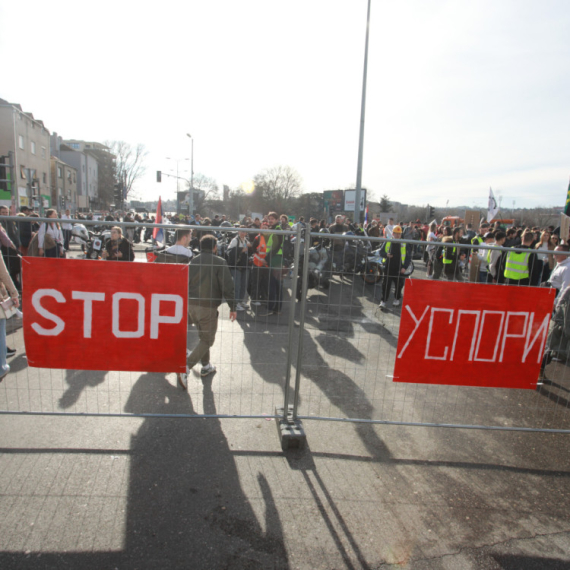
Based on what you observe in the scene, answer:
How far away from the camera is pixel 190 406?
167 inches

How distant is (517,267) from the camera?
5746 mm

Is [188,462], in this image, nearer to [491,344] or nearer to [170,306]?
[170,306]

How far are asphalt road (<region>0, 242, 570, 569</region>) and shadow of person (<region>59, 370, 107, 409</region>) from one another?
2 cm

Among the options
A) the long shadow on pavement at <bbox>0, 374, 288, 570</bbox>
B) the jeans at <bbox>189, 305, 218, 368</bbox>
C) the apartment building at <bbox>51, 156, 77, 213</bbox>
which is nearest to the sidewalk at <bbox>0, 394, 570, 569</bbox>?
the long shadow on pavement at <bbox>0, 374, 288, 570</bbox>

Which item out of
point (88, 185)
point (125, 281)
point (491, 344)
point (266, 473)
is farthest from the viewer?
point (88, 185)

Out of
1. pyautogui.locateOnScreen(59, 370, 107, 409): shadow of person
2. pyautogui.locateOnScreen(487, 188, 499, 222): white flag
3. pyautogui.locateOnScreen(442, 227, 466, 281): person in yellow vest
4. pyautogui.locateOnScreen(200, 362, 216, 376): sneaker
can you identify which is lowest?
pyautogui.locateOnScreen(59, 370, 107, 409): shadow of person

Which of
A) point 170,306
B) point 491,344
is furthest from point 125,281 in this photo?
point 491,344

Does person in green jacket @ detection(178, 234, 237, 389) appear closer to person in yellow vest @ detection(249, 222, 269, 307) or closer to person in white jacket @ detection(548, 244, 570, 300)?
person in yellow vest @ detection(249, 222, 269, 307)

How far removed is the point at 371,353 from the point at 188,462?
3.57 m

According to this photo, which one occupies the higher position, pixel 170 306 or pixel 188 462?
pixel 170 306

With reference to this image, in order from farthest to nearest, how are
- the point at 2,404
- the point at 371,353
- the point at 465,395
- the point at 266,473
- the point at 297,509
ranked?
the point at 371,353
the point at 465,395
the point at 2,404
the point at 266,473
the point at 297,509

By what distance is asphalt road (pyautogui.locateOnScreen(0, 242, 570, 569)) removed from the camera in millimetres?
2455

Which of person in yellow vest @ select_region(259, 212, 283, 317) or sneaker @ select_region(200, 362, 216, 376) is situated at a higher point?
person in yellow vest @ select_region(259, 212, 283, 317)

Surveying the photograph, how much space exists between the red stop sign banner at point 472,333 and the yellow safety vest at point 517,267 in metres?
1.77
